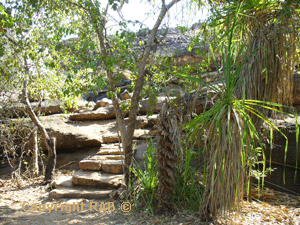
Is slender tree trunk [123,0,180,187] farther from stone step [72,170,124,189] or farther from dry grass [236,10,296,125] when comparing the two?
dry grass [236,10,296,125]

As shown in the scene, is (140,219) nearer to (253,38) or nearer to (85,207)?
(85,207)

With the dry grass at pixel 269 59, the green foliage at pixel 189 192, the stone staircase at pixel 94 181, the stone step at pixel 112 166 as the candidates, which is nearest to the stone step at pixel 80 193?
the stone staircase at pixel 94 181

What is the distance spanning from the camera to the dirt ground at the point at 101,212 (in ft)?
10.9

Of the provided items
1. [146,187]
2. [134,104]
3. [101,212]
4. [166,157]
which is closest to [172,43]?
[134,104]

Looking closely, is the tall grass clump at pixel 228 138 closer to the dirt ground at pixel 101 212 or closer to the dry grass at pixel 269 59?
the dirt ground at pixel 101 212

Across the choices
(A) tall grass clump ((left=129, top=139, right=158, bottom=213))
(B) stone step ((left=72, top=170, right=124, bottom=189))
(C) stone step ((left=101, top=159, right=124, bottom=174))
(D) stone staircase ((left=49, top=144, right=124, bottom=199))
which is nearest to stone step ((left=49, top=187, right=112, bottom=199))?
(D) stone staircase ((left=49, top=144, right=124, bottom=199))

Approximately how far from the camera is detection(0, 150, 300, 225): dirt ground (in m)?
3.33

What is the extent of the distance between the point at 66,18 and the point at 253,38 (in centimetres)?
356

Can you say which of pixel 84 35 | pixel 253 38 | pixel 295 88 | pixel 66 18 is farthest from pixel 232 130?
pixel 295 88

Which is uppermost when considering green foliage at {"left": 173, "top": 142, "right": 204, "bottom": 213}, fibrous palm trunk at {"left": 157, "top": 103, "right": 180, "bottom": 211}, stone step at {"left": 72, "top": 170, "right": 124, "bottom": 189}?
fibrous palm trunk at {"left": 157, "top": 103, "right": 180, "bottom": 211}

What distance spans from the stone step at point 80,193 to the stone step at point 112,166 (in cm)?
64

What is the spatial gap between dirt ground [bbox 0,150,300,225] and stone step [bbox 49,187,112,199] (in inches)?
6.1

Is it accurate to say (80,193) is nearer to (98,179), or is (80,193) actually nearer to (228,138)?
(98,179)

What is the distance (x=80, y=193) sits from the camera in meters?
5.09
